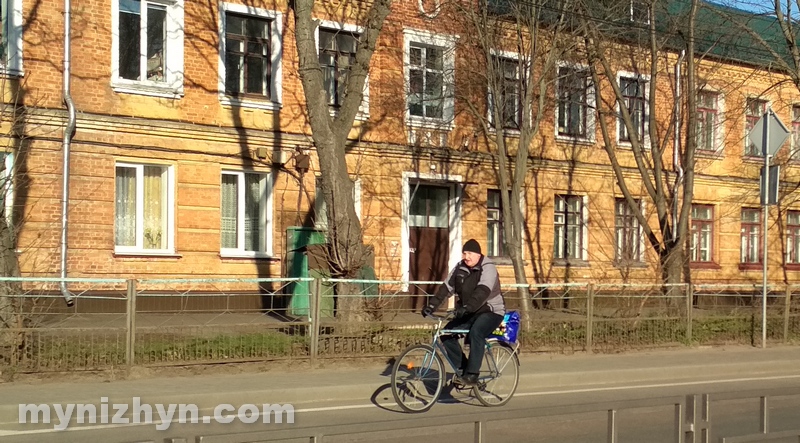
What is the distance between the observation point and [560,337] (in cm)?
1634

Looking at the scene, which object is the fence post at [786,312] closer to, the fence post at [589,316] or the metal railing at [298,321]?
the metal railing at [298,321]

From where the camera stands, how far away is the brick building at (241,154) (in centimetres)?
1828

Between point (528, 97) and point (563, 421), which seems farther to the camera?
point (528, 97)

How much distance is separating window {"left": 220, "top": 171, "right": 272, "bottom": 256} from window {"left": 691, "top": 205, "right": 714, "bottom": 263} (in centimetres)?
1383

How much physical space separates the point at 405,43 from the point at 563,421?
719 inches

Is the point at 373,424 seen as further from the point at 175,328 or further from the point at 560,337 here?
the point at 560,337

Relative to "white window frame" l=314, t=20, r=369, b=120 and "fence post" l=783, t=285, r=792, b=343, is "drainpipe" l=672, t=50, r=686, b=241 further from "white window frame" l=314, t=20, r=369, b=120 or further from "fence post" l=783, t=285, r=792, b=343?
"white window frame" l=314, t=20, r=369, b=120

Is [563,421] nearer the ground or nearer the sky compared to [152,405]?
nearer the sky

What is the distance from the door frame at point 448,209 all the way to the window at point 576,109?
3.24m

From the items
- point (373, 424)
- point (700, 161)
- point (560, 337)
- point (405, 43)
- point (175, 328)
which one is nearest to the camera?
point (373, 424)

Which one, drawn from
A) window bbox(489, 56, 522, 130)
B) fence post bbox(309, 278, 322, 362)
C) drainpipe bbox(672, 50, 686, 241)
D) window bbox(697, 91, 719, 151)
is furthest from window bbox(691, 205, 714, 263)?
fence post bbox(309, 278, 322, 362)

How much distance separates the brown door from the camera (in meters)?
23.7

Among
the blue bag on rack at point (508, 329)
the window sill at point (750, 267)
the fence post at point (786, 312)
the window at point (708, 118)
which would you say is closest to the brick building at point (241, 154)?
the window at point (708, 118)

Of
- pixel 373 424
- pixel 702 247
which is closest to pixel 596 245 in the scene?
pixel 702 247
